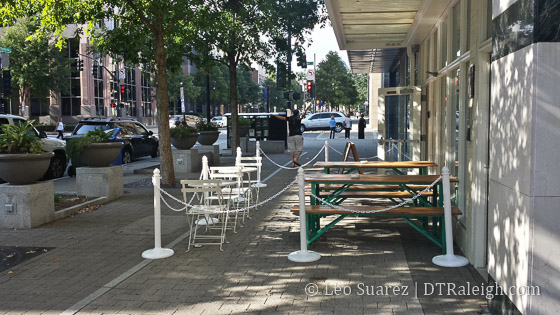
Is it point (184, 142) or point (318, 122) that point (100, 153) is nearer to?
point (184, 142)

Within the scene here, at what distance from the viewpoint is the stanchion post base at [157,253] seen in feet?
23.6

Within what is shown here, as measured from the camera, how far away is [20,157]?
8.91 meters

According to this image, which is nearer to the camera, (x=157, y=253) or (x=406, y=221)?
(x=157, y=253)

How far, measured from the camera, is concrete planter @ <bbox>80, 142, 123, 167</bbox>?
465 inches

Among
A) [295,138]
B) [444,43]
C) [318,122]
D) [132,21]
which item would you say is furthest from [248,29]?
[318,122]

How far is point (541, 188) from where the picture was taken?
4.15 meters

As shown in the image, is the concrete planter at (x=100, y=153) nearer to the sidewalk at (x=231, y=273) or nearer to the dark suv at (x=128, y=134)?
the sidewalk at (x=231, y=273)

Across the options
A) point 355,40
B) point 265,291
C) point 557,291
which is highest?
point 355,40

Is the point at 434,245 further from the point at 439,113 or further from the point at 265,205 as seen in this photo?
the point at 265,205

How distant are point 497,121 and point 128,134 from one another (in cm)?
1785

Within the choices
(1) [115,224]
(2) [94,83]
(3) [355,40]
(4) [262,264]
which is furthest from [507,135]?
(2) [94,83]

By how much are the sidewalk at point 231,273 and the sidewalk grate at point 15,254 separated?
18 centimetres

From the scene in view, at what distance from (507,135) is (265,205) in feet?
22.8

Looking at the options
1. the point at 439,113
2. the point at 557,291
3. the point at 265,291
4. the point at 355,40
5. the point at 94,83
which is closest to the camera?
the point at 557,291
